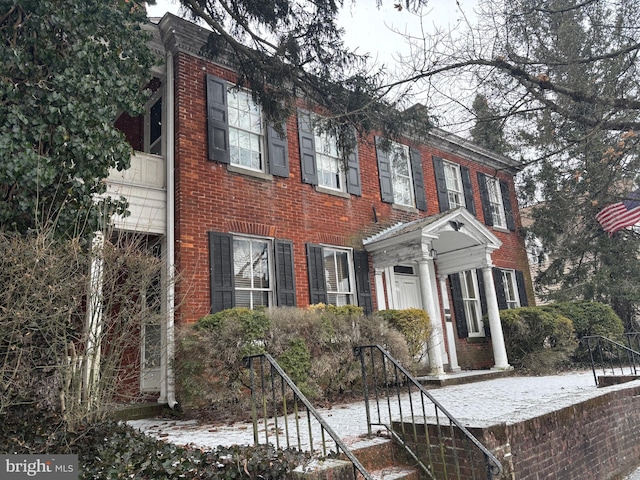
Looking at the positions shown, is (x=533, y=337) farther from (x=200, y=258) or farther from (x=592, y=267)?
(x=200, y=258)

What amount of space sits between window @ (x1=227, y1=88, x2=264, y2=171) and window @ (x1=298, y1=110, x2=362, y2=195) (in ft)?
3.45

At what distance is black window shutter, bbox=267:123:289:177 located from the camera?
393 inches

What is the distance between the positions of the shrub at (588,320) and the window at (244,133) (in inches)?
352

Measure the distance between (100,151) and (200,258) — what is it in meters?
2.96

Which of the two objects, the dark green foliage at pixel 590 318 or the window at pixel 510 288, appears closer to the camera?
the dark green foliage at pixel 590 318

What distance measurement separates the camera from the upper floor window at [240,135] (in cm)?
927

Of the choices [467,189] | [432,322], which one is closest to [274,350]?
[432,322]

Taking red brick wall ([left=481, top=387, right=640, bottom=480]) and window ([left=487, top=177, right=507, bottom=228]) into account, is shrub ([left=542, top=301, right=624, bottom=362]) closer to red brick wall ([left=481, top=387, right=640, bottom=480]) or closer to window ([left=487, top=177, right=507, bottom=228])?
window ([left=487, top=177, right=507, bottom=228])

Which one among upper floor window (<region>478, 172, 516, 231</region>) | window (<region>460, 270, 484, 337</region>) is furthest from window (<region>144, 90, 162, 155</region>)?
upper floor window (<region>478, 172, 516, 231</region>)

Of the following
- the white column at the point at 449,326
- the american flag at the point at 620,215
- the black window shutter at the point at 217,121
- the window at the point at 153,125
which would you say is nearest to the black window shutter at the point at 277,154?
the black window shutter at the point at 217,121

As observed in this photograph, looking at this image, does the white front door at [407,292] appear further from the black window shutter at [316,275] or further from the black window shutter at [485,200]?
the black window shutter at [485,200]

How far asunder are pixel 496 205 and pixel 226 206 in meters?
10.5

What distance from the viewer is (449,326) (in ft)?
41.7

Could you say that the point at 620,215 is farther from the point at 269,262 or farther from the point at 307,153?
the point at 269,262
